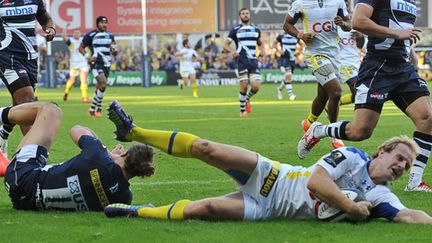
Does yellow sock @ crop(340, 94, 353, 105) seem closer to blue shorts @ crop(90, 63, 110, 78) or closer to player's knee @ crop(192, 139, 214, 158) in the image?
player's knee @ crop(192, 139, 214, 158)

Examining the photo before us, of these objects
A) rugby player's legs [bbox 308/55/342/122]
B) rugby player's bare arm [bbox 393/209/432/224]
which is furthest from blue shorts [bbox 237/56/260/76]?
rugby player's bare arm [bbox 393/209/432/224]

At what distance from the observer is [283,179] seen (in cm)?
696

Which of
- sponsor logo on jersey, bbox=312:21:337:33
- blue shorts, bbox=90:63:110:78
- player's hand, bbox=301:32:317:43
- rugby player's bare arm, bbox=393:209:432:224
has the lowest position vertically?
blue shorts, bbox=90:63:110:78

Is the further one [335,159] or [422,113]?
[422,113]

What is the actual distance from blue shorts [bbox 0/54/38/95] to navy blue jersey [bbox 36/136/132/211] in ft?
12.5

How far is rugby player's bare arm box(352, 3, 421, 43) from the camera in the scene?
8812 mm

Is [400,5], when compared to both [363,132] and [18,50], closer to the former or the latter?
A: [363,132]

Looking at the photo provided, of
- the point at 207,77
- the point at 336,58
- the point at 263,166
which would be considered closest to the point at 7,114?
the point at 263,166

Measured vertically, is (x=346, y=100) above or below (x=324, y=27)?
below

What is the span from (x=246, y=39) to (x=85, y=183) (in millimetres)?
16845

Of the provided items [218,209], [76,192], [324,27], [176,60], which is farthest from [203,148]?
[176,60]

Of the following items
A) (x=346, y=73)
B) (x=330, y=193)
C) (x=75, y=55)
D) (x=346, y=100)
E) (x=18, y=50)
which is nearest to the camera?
(x=330, y=193)

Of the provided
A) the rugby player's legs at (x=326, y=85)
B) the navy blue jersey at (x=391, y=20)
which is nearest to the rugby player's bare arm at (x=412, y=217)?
the navy blue jersey at (x=391, y=20)

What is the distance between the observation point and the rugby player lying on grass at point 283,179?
22.5 ft
